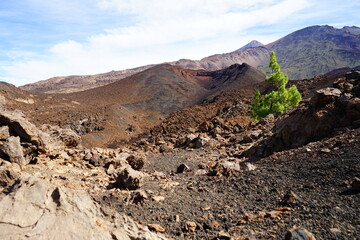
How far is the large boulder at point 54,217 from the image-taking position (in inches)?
131

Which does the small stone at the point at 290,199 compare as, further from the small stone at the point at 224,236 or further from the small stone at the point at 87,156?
the small stone at the point at 87,156

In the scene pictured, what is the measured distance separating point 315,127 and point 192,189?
5.17 m

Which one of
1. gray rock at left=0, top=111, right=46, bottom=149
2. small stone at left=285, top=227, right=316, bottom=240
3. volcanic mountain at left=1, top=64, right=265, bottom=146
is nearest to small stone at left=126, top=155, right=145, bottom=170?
gray rock at left=0, top=111, right=46, bottom=149

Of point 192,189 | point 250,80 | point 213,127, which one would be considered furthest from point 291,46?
point 192,189

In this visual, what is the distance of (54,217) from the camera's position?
11.7ft

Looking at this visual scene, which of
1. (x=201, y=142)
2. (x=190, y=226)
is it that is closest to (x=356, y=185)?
(x=190, y=226)

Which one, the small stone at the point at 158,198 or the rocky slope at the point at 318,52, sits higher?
the rocky slope at the point at 318,52

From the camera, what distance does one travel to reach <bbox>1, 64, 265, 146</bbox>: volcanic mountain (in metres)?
30.5

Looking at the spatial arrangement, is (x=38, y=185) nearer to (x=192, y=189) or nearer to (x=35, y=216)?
(x=35, y=216)

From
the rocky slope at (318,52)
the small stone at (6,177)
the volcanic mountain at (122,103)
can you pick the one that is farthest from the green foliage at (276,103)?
the rocky slope at (318,52)

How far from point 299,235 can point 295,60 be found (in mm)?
149257

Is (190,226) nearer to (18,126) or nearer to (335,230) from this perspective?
(335,230)

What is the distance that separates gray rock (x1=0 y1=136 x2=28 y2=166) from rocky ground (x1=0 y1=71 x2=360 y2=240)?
3 cm

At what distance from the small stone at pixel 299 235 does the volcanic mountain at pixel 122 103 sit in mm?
23177
